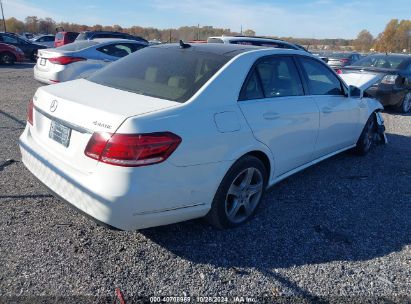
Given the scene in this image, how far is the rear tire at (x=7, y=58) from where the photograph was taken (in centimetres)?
1933

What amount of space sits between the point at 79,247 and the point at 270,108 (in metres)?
2.03

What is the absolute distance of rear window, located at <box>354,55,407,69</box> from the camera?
31.3 ft

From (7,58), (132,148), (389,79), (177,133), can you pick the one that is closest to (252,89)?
(177,133)

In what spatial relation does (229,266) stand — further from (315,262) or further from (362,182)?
(362,182)

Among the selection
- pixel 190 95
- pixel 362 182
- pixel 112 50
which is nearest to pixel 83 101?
pixel 190 95

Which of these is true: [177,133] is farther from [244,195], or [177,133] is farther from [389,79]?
[389,79]

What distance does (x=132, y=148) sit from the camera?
94.5 inches

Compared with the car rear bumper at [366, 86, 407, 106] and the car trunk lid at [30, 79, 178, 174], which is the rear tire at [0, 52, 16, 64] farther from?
the car trunk lid at [30, 79, 178, 174]

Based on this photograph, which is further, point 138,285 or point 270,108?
point 270,108

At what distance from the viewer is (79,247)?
2.93 metres

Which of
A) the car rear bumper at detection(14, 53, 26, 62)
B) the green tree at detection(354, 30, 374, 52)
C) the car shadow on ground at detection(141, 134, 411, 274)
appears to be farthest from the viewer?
the green tree at detection(354, 30, 374, 52)

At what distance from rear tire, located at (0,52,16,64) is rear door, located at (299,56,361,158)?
766 inches

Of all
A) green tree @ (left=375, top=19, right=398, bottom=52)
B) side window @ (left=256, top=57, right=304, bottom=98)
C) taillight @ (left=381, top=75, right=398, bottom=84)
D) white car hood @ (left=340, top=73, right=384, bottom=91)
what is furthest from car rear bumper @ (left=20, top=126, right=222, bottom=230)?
green tree @ (left=375, top=19, right=398, bottom=52)

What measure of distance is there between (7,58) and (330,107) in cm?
1985
